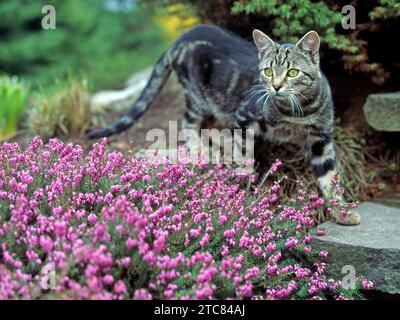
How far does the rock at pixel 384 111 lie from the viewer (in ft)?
13.8

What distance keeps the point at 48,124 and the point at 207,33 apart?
1.86 meters

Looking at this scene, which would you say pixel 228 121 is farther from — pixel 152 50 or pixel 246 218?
pixel 152 50

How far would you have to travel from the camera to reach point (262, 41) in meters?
3.75

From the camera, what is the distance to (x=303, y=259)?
3.30 m

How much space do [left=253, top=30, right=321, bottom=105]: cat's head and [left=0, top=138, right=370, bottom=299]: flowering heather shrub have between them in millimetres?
666

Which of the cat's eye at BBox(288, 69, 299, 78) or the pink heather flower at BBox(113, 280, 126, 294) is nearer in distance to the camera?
the pink heather flower at BBox(113, 280, 126, 294)

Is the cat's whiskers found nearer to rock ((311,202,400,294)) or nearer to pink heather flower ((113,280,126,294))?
rock ((311,202,400,294))

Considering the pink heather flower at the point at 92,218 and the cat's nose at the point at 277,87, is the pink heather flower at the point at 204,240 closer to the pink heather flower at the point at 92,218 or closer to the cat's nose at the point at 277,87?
the pink heather flower at the point at 92,218

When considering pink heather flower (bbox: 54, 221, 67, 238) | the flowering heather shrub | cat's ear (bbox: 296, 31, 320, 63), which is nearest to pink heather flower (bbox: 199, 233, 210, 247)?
the flowering heather shrub

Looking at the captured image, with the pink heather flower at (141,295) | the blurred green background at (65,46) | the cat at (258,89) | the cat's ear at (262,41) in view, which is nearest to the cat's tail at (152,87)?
the cat at (258,89)

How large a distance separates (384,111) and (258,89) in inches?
39.1

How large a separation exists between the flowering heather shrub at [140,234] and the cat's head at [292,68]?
0.67 meters

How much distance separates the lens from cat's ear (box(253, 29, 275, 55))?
3.70 metres

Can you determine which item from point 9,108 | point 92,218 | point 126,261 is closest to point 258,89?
point 92,218
